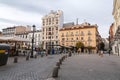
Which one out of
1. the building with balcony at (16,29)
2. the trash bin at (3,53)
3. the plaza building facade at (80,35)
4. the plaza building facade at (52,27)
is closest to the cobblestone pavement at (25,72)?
the trash bin at (3,53)

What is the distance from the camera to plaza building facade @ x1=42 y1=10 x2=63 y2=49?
9712 cm

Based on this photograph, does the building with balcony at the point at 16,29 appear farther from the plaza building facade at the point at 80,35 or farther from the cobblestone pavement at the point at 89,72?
the cobblestone pavement at the point at 89,72

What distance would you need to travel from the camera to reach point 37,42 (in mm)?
106125

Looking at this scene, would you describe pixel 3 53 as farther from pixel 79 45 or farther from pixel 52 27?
pixel 52 27

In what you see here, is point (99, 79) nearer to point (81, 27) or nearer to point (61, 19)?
point (81, 27)

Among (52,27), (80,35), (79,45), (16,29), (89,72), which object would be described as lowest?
(89,72)

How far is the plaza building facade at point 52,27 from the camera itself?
97.1 metres

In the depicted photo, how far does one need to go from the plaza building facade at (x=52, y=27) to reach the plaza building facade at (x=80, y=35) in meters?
2.93

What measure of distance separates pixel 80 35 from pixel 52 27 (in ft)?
51.0

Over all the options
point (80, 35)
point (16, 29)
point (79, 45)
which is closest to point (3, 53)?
point (79, 45)

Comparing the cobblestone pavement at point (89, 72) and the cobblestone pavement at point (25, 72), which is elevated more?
the cobblestone pavement at point (25, 72)

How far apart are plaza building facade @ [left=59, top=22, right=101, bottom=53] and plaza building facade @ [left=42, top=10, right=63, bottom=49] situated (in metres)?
2.93

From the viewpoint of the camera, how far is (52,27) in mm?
99188

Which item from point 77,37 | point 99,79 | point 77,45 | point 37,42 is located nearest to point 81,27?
point 77,37
